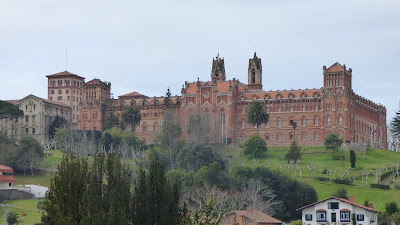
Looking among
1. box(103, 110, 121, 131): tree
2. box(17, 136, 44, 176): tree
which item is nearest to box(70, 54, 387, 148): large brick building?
box(103, 110, 121, 131): tree

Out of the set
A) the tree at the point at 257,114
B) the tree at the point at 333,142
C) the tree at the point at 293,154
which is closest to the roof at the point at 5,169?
the tree at the point at 293,154

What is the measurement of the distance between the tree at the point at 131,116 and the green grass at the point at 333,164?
23.4m

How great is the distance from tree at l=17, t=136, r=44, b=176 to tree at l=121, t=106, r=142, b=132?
2440cm

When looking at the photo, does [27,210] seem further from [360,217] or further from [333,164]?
[333,164]

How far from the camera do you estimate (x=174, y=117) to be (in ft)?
547

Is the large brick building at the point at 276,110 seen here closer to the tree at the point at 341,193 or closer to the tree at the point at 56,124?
the tree at the point at 56,124

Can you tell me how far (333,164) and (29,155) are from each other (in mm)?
49141

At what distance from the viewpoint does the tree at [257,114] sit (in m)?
159

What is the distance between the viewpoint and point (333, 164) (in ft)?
474

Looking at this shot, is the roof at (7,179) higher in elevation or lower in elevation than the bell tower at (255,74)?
lower

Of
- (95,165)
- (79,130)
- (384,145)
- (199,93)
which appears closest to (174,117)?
(199,93)

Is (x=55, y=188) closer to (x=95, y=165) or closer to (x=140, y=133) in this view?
(x=95, y=165)

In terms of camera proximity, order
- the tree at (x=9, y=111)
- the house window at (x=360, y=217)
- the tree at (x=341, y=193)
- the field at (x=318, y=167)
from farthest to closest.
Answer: the tree at (x=9, y=111), the field at (x=318, y=167), the tree at (x=341, y=193), the house window at (x=360, y=217)

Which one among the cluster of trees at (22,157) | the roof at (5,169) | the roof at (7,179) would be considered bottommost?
the roof at (7,179)
